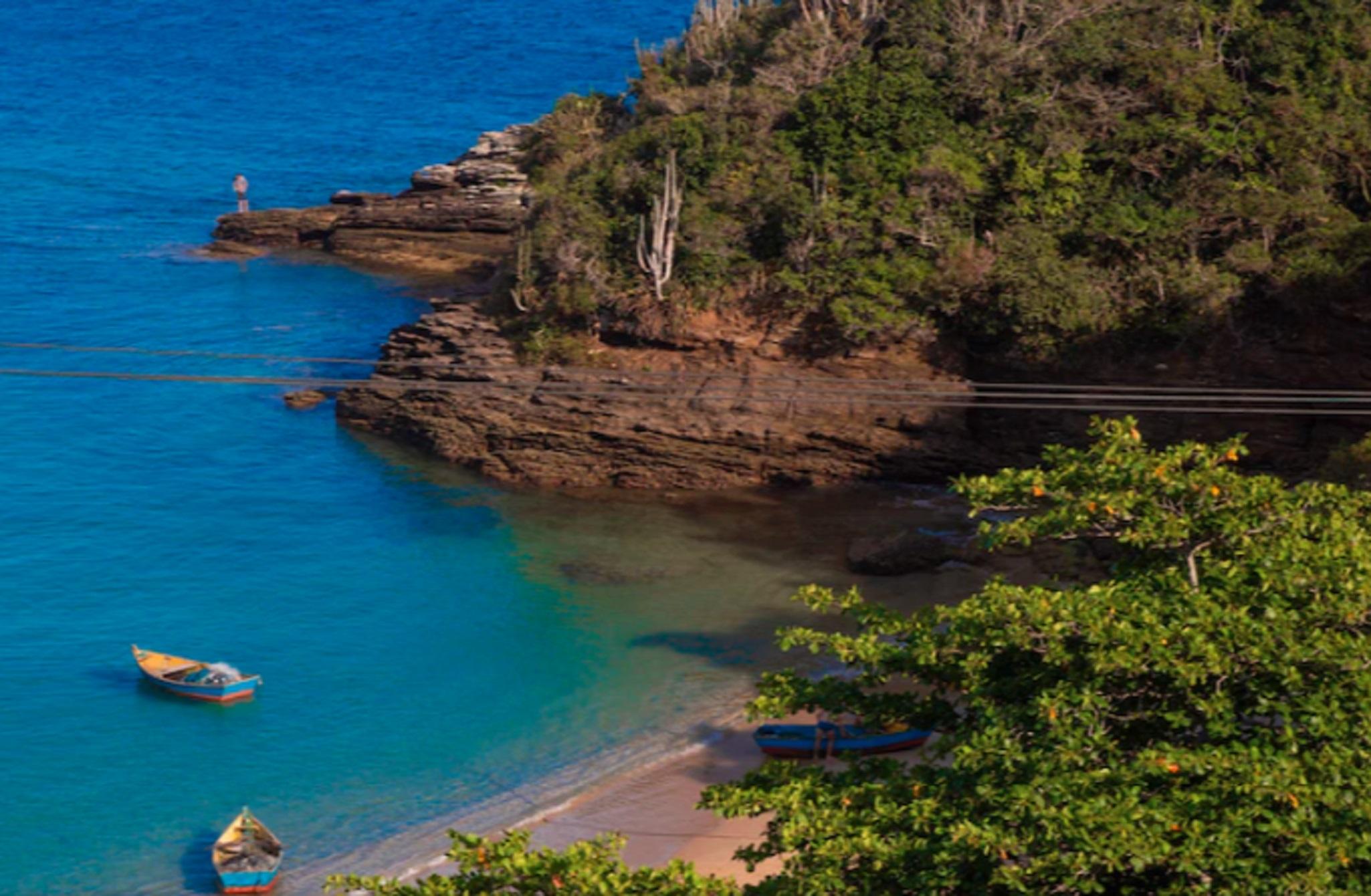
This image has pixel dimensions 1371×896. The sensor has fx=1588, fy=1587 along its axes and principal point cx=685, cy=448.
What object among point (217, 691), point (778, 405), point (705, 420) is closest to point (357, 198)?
point (705, 420)

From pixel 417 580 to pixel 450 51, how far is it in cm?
6601

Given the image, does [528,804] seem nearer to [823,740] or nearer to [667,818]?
[667,818]

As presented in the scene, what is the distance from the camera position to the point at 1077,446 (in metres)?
32.9

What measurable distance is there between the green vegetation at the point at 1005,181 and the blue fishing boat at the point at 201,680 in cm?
1243

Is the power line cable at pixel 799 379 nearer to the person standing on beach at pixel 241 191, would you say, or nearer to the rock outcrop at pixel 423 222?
the rock outcrop at pixel 423 222

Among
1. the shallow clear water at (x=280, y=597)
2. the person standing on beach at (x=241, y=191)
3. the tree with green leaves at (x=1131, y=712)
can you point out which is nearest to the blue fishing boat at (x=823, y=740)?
the shallow clear water at (x=280, y=597)

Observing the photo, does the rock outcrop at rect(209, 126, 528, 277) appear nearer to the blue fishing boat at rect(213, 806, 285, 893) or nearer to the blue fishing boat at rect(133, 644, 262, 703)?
the blue fishing boat at rect(133, 644, 262, 703)

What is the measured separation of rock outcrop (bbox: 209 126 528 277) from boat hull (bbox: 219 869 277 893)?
1278 inches

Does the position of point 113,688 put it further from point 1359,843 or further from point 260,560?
point 1359,843

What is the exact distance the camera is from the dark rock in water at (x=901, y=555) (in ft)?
100.0

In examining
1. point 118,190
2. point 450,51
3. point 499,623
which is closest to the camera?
point 499,623

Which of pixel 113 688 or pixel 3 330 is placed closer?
pixel 113 688

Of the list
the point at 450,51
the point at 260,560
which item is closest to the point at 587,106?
the point at 260,560

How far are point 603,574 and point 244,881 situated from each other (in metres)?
11.5
